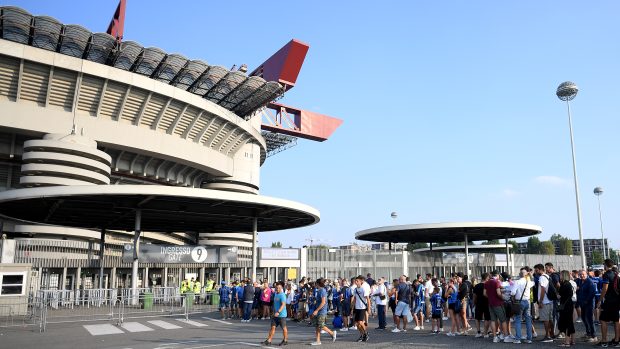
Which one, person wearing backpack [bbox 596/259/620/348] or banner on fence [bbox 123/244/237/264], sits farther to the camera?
banner on fence [bbox 123/244/237/264]

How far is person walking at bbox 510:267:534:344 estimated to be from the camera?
A: 1198cm

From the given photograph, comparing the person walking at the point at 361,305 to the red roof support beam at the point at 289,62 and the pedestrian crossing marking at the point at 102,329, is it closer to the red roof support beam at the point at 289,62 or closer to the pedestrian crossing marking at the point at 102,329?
the pedestrian crossing marking at the point at 102,329

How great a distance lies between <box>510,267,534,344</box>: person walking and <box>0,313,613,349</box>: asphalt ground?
15.1 inches

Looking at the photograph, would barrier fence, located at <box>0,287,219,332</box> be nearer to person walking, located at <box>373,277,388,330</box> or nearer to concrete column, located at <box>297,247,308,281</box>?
person walking, located at <box>373,277,388,330</box>

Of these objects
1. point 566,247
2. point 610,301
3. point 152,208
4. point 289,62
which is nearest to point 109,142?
point 152,208

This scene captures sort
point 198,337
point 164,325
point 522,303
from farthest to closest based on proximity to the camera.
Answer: point 164,325 < point 198,337 < point 522,303

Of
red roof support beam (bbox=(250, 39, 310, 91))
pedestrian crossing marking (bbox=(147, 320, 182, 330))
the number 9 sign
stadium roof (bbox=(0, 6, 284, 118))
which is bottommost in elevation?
pedestrian crossing marking (bbox=(147, 320, 182, 330))

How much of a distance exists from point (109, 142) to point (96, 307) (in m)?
22.4

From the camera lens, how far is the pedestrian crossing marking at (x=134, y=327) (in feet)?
52.9

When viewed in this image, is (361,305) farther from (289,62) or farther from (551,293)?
(289,62)

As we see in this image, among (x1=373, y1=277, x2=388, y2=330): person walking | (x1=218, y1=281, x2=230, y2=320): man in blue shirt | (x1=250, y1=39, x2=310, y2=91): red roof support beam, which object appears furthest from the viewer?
(x1=250, y1=39, x2=310, y2=91): red roof support beam

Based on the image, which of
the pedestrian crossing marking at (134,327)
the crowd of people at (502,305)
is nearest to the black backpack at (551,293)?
the crowd of people at (502,305)

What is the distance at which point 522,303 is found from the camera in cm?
1210

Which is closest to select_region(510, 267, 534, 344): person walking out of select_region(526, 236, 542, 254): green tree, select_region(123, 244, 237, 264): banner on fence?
select_region(123, 244, 237, 264): banner on fence
